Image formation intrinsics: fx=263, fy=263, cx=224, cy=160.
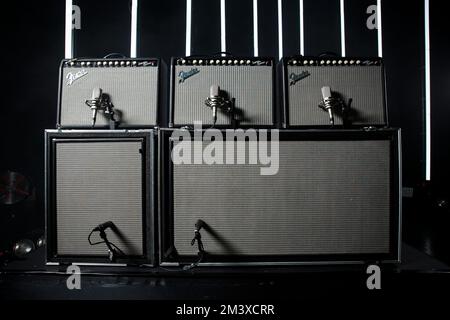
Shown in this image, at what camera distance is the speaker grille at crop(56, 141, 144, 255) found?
44.9 inches

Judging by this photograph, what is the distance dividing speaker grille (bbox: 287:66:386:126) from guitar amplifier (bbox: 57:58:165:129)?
0.66m

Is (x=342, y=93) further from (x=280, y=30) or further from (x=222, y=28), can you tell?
(x=222, y=28)

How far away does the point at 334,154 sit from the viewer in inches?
45.3

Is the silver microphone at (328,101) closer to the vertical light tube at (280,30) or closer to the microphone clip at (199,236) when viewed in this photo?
the microphone clip at (199,236)

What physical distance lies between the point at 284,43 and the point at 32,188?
210 cm

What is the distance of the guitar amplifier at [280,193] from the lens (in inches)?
45.1

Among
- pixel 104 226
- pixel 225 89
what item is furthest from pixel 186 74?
pixel 104 226

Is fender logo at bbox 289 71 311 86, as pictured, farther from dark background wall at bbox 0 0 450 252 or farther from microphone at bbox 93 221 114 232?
microphone at bbox 93 221 114 232

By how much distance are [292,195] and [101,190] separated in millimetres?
835

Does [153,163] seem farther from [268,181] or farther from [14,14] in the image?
[14,14]

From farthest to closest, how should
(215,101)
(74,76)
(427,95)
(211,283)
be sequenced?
(427,95) → (74,76) → (215,101) → (211,283)

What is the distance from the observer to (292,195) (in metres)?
1.15

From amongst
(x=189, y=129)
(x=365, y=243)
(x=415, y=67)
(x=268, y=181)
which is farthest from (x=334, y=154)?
(x=415, y=67)
